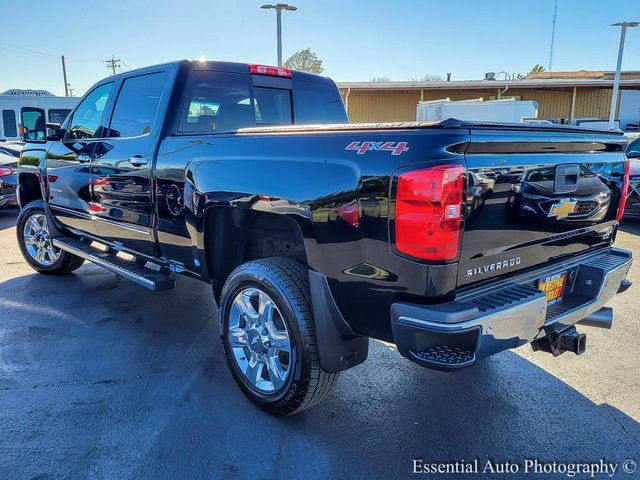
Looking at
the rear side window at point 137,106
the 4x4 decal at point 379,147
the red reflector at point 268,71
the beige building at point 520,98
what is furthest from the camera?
the beige building at point 520,98

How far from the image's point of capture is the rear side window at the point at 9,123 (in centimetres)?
1862

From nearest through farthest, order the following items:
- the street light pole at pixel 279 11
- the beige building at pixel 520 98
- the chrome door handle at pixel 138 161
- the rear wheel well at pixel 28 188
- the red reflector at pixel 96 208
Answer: the chrome door handle at pixel 138 161
the red reflector at pixel 96 208
the rear wheel well at pixel 28 188
the street light pole at pixel 279 11
the beige building at pixel 520 98

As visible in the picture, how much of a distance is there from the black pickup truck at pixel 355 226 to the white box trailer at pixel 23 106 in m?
15.7

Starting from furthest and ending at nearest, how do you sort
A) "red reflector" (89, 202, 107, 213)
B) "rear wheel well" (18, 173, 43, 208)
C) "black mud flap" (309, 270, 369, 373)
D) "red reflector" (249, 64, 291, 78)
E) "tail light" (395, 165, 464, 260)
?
"rear wheel well" (18, 173, 43, 208) < "red reflector" (89, 202, 107, 213) < "red reflector" (249, 64, 291, 78) < "black mud flap" (309, 270, 369, 373) < "tail light" (395, 165, 464, 260)

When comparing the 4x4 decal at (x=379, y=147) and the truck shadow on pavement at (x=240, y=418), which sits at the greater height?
the 4x4 decal at (x=379, y=147)

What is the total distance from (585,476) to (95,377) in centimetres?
301

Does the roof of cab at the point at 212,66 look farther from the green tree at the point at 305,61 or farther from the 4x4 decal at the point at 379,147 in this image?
the green tree at the point at 305,61

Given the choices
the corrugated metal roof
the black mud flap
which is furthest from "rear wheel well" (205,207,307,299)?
the corrugated metal roof

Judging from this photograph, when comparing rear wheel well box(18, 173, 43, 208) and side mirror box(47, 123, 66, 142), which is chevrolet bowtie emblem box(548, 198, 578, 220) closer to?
side mirror box(47, 123, 66, 142)

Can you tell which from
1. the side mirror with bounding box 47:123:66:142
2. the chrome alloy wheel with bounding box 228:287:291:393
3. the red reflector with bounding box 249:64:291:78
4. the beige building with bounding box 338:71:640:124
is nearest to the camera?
the chrome alloy wheel with bounding box 228:287:291:393

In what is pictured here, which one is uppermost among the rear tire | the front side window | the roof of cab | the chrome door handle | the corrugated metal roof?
the corrugated metal roof

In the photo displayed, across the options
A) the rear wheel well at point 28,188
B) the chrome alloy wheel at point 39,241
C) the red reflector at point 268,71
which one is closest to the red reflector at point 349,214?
the red reflector at point 268,71

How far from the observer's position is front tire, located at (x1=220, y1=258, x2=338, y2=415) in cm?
268

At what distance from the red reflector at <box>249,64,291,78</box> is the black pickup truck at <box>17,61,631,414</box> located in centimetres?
2
